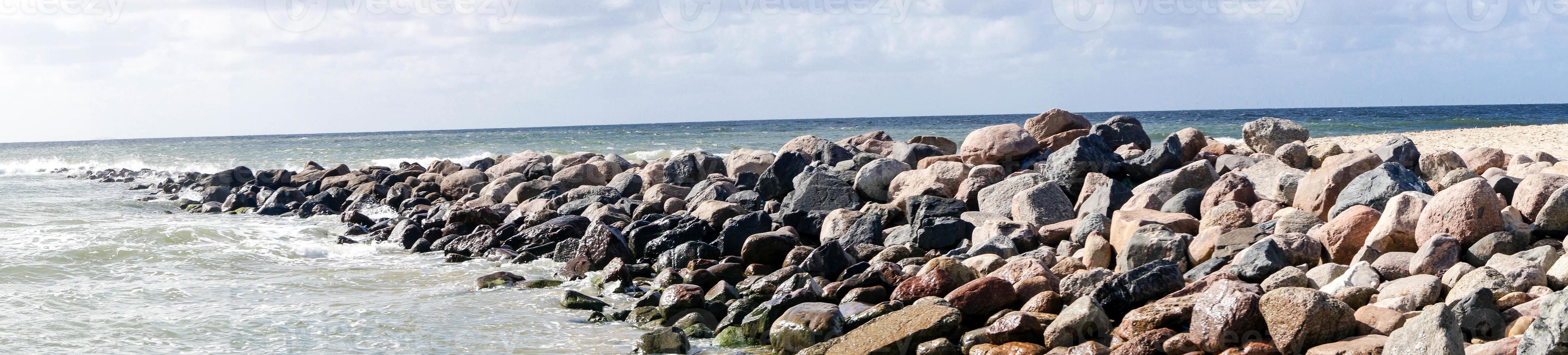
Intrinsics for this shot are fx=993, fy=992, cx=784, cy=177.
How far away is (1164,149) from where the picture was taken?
31.0ft

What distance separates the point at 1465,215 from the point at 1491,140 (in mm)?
13652

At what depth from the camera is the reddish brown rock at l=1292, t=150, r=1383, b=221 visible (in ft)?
23.6

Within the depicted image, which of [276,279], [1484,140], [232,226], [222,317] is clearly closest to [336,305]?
[222,317]

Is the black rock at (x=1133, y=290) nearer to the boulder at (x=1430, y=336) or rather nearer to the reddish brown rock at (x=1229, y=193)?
the boulder at (x=1430, y=336)

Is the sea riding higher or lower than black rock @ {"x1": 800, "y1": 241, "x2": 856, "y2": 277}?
lower

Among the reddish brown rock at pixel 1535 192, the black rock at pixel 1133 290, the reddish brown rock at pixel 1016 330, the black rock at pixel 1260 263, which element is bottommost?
the reddish brown rock at pixel 1016 330

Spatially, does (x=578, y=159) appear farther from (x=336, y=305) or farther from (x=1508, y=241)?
(x=1508, y=241)

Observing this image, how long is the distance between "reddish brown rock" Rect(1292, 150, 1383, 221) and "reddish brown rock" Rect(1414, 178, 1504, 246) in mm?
1075

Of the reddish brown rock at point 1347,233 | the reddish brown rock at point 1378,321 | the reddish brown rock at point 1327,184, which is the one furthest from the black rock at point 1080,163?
the reddish brown rock at point 1378,321

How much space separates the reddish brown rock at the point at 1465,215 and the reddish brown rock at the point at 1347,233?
0.99 ft

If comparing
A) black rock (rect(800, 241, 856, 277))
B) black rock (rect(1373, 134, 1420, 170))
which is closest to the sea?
black rock (rect(800, 241, 856, 277))

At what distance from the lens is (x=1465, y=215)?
5754mm

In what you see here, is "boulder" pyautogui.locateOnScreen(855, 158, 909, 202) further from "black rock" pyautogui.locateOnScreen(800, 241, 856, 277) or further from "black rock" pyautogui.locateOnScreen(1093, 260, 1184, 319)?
"black rock" pyautogui.locateOnScreen(1093, 260, 1184, 319)

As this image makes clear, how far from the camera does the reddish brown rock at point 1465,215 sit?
18.7 ft
